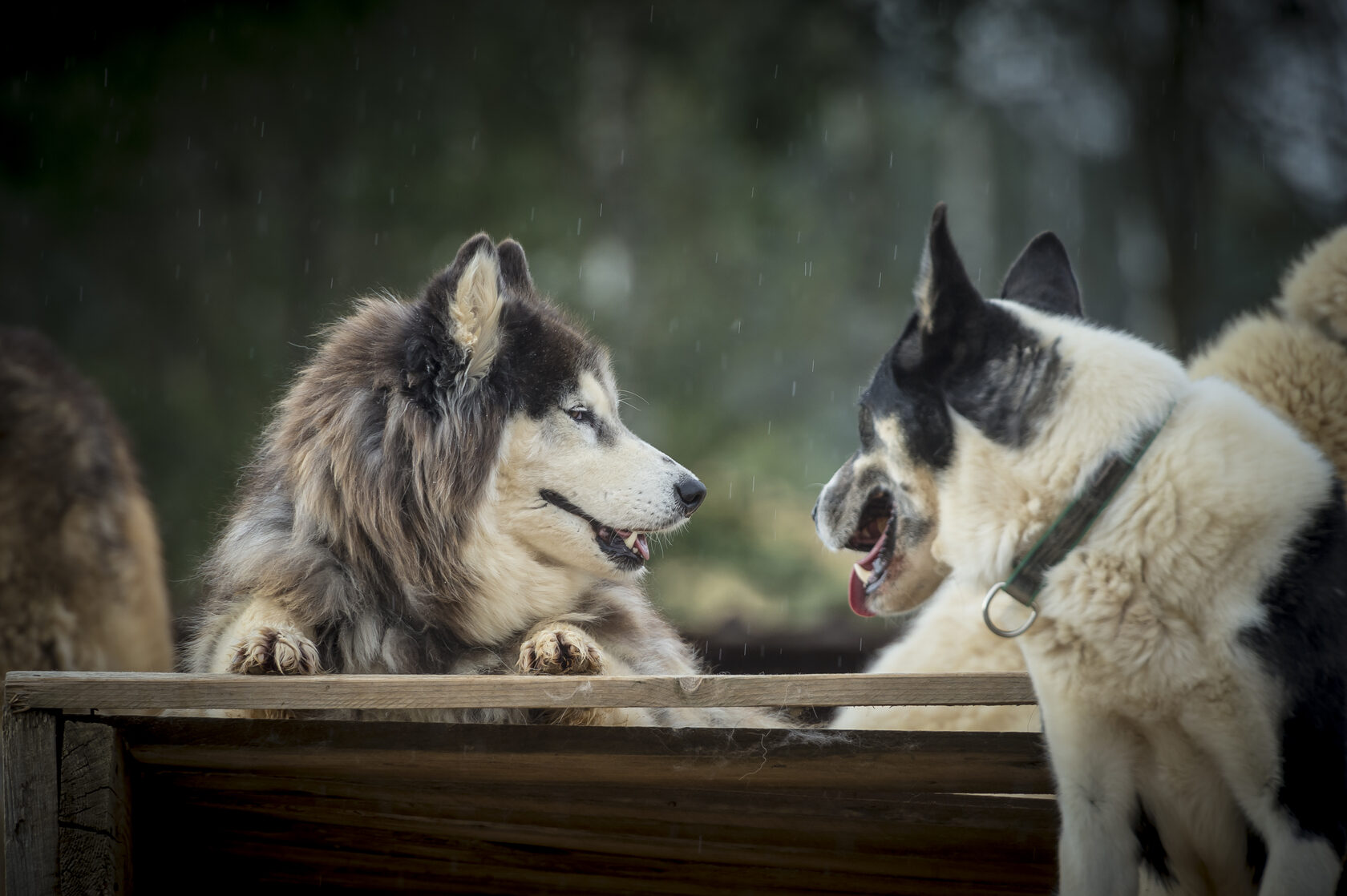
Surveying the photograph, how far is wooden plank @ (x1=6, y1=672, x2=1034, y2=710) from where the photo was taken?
1.66m

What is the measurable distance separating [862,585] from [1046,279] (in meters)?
0.81

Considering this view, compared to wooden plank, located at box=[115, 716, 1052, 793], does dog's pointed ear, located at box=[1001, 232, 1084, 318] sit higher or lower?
higher

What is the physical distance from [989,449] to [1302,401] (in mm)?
1279

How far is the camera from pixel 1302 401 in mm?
2488

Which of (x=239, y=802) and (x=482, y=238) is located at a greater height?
(x=482, y=238)

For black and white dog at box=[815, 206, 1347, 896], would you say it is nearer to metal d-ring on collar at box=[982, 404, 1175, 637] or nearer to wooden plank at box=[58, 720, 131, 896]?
metal d-ring on collar at box=[982, 404, 1175, 637]

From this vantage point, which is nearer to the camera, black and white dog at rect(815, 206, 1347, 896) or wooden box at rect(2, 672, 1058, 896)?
black and white dog at rect(815, 206, 1347, 896)

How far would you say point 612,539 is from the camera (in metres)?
2.40

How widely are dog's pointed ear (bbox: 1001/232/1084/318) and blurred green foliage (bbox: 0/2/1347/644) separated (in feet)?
10.3

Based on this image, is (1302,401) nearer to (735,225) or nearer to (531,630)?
(531,630)

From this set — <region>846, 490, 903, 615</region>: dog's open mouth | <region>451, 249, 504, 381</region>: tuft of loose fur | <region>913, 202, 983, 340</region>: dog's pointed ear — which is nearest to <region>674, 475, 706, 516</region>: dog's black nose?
<region>846, 490, 903, 615</region>: dog's open mouth

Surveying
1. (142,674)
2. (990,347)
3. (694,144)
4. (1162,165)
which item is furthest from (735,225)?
(142,674)

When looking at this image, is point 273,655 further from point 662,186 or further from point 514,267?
point 662,186

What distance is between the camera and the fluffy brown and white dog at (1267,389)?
2479mm
